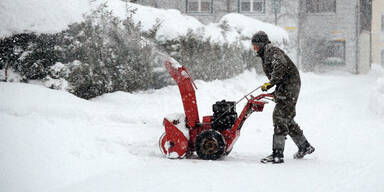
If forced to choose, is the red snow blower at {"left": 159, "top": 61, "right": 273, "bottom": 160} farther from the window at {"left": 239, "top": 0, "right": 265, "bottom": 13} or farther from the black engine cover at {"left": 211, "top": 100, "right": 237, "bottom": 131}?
the window at {"left": 239, "top": 0, "right": 265, "bottom": 13}

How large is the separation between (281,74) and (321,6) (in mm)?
26757

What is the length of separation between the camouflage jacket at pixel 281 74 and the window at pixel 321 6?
86.3 feet

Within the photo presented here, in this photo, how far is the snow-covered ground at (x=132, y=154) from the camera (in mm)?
4828

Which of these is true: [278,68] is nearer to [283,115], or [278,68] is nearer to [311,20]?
[283,115]

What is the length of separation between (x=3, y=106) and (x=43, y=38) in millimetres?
2140

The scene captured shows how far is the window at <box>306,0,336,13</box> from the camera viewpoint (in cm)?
3098

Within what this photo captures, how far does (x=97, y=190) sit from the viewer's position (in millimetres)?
4602

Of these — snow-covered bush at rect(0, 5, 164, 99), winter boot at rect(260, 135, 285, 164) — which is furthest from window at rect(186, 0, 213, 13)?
winter boot at rect(260, 135, 285, 164)

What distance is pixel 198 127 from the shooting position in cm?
642

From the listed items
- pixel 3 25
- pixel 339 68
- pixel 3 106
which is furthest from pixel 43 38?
pixel 339 68

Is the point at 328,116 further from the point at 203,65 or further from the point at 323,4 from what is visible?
the point at 323,4

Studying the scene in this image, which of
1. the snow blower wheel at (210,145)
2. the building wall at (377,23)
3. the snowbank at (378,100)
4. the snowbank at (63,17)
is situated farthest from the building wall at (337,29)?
the snow blower wheel at (210,145)

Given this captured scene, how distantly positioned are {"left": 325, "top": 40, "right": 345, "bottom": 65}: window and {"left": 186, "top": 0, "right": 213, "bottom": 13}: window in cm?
837

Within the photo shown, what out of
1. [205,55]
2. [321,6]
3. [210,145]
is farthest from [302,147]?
[321,6]
